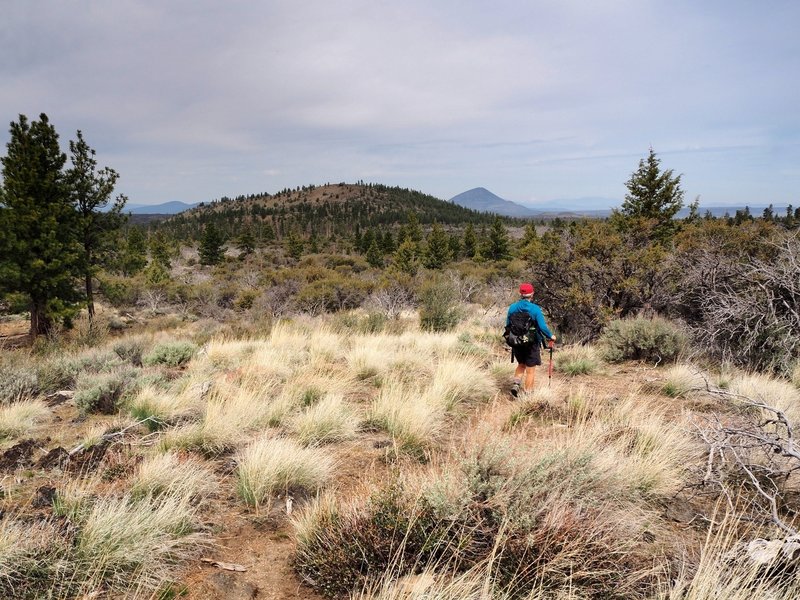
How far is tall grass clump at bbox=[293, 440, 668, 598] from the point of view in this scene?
223cm

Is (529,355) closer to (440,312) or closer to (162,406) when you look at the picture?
(162,406)

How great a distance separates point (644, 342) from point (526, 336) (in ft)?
10.9

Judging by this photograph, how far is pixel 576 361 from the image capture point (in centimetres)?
771

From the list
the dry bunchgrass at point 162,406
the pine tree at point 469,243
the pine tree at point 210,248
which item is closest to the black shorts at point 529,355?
the dry bunchgrass at point 162,406

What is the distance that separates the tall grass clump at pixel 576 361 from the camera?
7.48 m

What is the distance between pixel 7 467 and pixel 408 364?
5114mm

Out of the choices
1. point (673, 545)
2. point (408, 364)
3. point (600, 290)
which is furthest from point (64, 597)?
point (600, 290)

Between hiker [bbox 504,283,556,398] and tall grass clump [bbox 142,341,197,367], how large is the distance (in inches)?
230

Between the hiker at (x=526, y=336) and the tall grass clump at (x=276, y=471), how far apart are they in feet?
11.6

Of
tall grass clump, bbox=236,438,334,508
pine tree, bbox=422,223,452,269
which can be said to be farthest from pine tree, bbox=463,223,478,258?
tall grass clump, bbox=236,438,334,508

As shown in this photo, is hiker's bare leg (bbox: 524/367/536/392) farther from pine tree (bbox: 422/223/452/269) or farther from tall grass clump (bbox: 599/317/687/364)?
pine tree (bbox: 422/223/452/269)

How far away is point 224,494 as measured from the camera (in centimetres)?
333

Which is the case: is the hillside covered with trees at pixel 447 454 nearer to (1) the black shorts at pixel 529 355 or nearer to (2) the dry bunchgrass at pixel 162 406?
(2) the dry bunchgrass at pixel 162 406

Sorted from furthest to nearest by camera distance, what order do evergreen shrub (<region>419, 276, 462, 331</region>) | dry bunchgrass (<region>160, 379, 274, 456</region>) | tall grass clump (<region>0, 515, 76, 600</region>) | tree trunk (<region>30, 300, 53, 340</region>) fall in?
tree trunk (<region>30, 300, 53, 340</region>) < evergreen shrub (<region>419, 276, 462, 331</region>) < dry bunchgrass (<region>160, 379, 274, 456</region>) < tall grass clump (<region>0, 515, 76, 600</region>)
